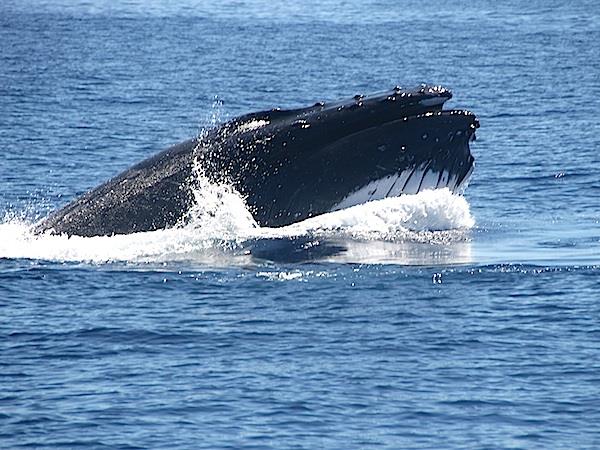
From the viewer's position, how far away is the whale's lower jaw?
2425cm

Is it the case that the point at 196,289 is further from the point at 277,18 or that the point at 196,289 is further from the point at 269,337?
the point at 277,18

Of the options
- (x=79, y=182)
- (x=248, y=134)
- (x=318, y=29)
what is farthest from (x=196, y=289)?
(x=318, y=29)

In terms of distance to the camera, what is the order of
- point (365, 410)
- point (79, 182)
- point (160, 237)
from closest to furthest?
point (365, 410) → point (160, 237) → point (79, 182)

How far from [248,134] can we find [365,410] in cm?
801

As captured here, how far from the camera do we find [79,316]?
20.3 m

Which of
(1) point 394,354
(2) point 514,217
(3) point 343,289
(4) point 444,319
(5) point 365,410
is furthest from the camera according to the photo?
(2) point 514,217

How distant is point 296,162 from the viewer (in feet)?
77.7

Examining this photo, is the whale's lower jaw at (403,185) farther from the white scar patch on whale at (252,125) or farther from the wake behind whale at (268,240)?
the white scar patch on whale at (252,125)

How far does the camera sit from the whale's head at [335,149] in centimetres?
2364

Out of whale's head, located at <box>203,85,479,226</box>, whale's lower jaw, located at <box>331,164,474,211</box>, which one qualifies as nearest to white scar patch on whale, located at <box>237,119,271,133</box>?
whale's head, located at <box>203,85,479,226</box>

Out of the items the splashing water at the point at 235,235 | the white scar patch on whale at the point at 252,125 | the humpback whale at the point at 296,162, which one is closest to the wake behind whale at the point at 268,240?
the splashing water at the point at 235,235

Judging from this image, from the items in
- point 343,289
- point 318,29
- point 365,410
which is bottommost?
point 365,410

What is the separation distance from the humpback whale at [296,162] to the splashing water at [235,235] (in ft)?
0.59

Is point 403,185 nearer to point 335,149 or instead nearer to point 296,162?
point 335,149
